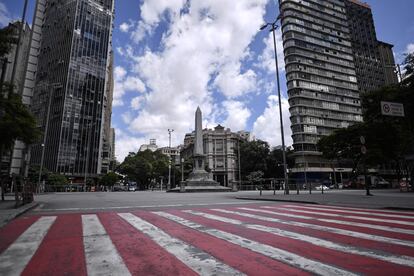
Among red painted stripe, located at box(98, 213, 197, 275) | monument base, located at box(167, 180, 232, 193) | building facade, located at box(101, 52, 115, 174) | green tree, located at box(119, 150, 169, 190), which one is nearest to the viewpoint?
red painted stripe, located at box(98, 213, 197, 275)

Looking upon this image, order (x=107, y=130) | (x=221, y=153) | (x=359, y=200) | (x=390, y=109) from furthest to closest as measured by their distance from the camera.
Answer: (x=107, y=130) < (x=221, y=153) < (x=359, y=200) < (x=390, y=109)

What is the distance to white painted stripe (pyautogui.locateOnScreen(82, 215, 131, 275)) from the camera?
10.8ft

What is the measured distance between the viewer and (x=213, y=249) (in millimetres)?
Answer: 4227

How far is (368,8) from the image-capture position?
318ft

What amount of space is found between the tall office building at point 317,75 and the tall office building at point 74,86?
168 ft

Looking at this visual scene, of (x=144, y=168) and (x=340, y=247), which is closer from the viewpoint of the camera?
(x=340, y=247)

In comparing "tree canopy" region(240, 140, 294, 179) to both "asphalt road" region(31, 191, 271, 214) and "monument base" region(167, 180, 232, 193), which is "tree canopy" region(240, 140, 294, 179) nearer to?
"monument base" region(167, 180, 232, 193)

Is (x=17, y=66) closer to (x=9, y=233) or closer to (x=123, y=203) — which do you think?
(x=123, y=203)

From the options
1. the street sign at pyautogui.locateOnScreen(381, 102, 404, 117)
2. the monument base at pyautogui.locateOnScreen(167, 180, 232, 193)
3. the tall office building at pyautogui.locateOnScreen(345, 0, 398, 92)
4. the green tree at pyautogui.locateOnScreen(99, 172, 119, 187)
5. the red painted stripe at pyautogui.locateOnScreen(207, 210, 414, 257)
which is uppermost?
the tall office building at pyautogui.locateOnScreen(345, 0, 398, 92)

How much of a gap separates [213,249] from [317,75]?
2959 inches

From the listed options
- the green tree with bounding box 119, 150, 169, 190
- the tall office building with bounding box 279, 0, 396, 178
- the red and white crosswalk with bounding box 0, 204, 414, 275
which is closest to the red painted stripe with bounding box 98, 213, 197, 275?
the red and white crosswalk with bounding box 0, 204, 414, 275

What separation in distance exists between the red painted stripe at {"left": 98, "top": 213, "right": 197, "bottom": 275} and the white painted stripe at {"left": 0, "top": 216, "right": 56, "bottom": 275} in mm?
1258

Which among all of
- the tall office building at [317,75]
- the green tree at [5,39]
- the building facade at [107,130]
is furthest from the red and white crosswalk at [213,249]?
the building facade at [107,130]

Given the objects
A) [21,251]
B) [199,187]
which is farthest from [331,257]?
[199,187]
